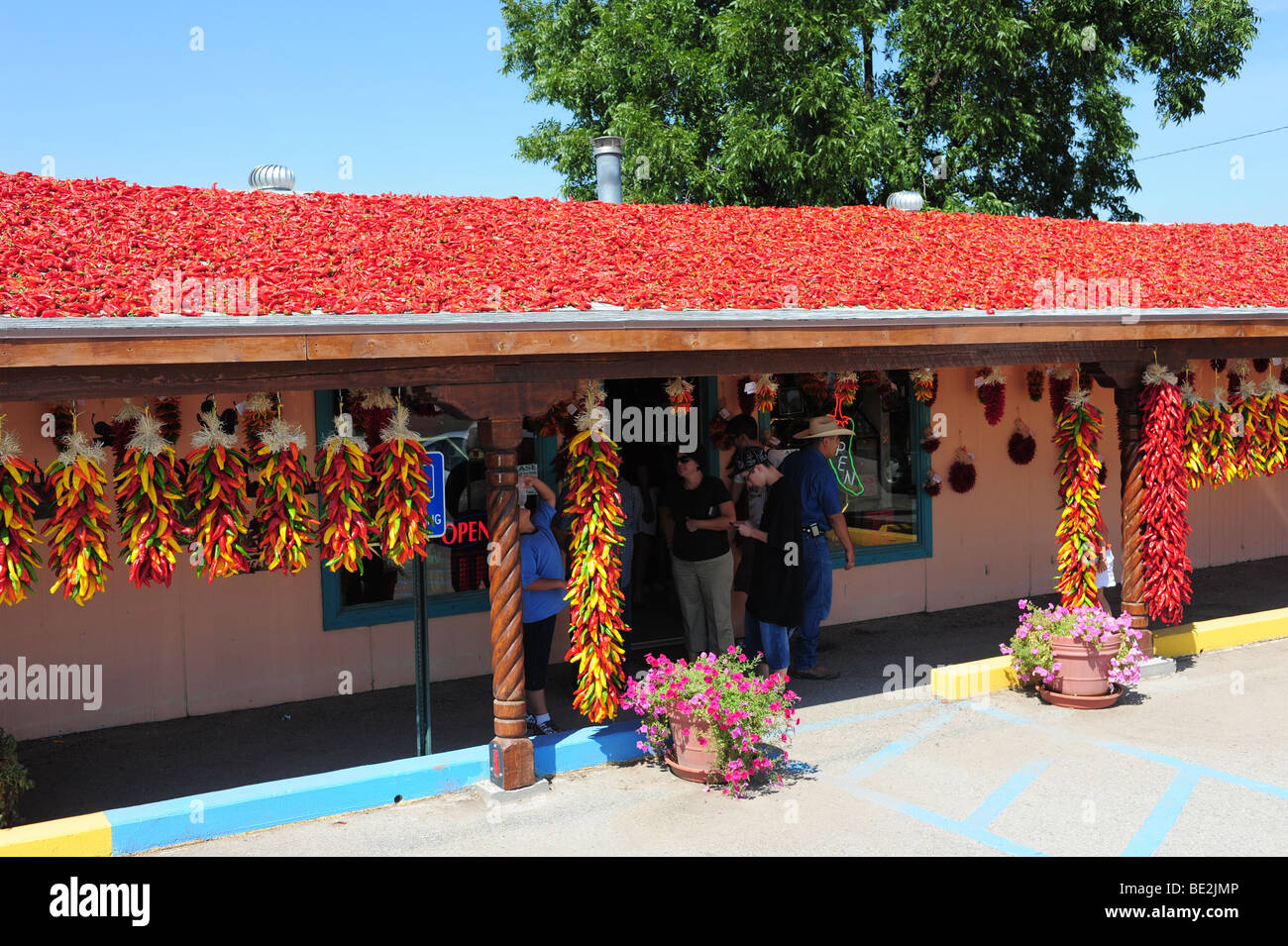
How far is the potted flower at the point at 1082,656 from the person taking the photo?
700cm

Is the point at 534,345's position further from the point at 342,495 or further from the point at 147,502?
the point at 147,502

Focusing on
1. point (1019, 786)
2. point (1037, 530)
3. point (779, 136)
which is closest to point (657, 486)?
point (1037, 530)

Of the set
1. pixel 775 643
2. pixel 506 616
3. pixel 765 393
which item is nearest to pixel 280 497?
pixel 506 616

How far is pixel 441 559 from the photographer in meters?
7.89

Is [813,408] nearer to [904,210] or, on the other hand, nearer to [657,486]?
[657,486]

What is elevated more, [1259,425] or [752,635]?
[1259,425]

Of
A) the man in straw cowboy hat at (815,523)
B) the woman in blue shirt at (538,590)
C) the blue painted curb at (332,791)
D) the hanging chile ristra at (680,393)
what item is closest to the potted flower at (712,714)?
the blue painted curb at (332,791)

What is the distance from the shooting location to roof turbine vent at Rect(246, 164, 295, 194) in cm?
885

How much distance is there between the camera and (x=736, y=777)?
18.6 ft

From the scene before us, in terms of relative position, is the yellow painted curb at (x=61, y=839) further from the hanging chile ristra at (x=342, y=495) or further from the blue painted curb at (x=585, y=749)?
the blue painted curb at (x=585, y=749)

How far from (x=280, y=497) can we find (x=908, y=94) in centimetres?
1343

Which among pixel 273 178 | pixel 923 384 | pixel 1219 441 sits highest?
pixel 273 178

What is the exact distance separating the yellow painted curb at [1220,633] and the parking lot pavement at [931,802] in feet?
4.07

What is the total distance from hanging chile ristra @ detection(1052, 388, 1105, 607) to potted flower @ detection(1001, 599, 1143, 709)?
492 millimetres
